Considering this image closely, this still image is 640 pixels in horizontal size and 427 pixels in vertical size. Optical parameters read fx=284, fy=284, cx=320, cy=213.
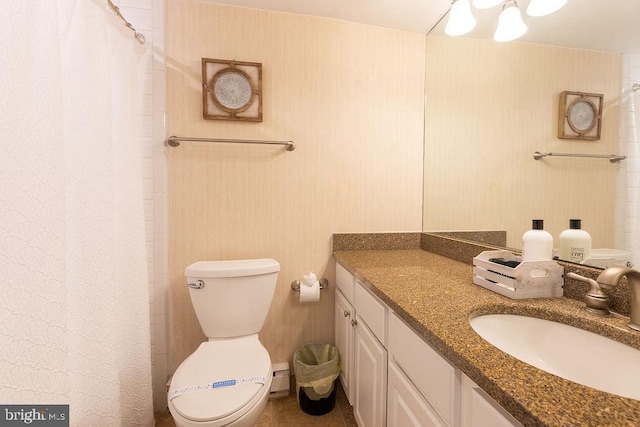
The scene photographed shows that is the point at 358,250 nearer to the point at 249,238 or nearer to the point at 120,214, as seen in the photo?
the point at 249,238

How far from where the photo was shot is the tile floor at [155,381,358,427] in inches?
56.6

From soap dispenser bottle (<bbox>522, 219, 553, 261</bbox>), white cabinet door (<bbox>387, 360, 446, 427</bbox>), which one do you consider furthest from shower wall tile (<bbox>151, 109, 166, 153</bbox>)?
soap dispenser bottle (<bbox>522, 219, 553, 261</bbox>)

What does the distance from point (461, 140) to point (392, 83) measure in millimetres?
564

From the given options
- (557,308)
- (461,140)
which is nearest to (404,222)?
(461,140)

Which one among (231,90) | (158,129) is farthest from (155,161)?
(231,90)

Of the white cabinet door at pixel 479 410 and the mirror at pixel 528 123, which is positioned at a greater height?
the mirror at pixel 528 123

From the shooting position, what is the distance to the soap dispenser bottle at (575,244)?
90 centimetres

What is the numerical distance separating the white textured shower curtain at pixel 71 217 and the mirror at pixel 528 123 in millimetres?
1498

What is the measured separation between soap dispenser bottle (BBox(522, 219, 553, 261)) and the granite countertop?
14 centimetres

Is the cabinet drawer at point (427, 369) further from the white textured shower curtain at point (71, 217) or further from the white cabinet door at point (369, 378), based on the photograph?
the white textured shower curtain at point (71, 217)

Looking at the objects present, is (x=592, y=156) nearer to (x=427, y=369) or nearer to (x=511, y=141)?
(x=511, y=141)

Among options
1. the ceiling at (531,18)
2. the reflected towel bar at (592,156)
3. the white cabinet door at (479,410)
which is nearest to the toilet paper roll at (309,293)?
the white cabinet door at (479,410)

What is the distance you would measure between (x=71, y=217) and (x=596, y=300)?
1.48m

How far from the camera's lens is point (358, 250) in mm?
1744
